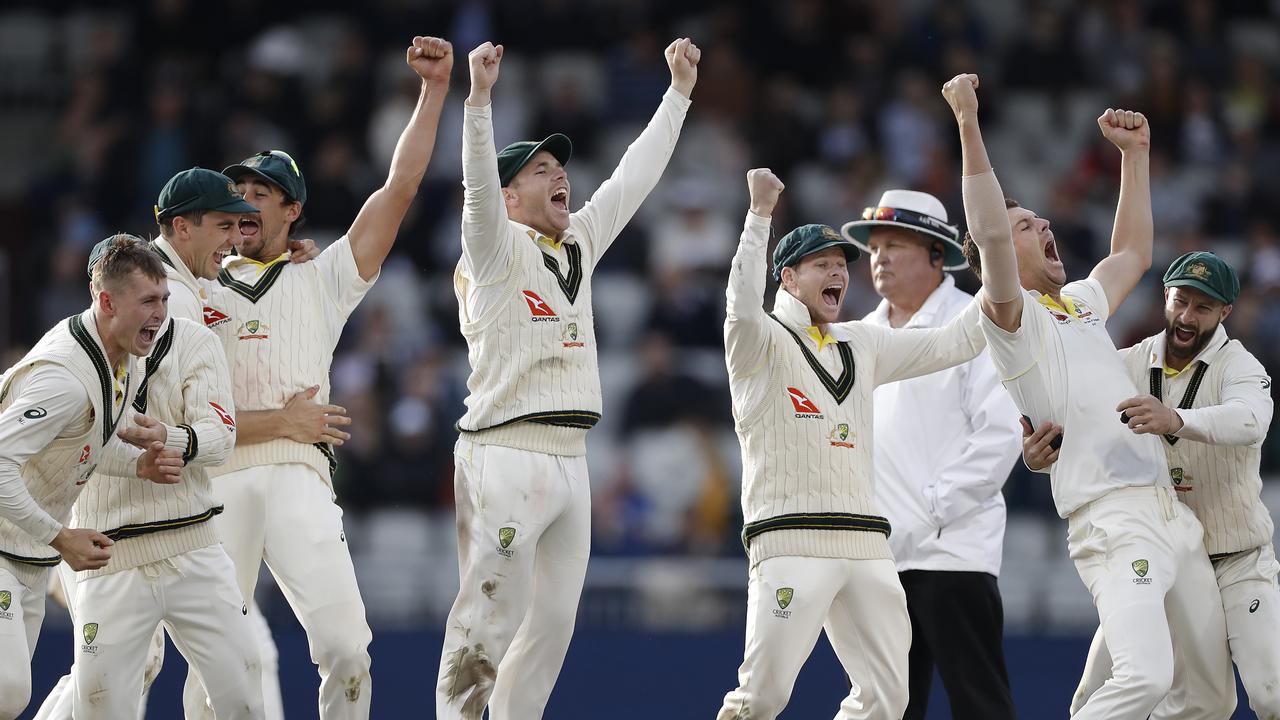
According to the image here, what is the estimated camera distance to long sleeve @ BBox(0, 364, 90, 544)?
6.05 metres

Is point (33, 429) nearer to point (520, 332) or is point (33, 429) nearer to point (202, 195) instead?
point (202, 195)

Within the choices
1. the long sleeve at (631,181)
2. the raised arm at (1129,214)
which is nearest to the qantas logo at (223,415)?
the long sleeve at (631,181)

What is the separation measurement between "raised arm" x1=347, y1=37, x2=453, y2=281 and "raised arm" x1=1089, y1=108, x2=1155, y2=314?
290 cm

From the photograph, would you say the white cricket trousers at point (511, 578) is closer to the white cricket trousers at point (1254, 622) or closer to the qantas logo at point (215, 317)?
the qantas logo at point (215, 317)

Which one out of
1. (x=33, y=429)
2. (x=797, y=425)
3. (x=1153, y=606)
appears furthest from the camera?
(x=797, y=425)

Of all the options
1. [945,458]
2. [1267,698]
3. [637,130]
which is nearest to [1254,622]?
[1267,698]

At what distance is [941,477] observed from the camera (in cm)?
784

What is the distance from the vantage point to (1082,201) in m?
14.6

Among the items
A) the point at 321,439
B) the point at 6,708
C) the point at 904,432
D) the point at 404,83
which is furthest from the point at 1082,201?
the point at 6,708

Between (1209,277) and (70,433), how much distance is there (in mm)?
4459

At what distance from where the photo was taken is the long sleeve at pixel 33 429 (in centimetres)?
605

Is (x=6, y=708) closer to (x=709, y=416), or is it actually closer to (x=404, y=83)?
(x=709, y=416)

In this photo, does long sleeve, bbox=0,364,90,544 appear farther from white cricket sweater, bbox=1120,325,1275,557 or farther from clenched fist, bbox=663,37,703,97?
white cricket sweater, bbox=1120,325,1275,557

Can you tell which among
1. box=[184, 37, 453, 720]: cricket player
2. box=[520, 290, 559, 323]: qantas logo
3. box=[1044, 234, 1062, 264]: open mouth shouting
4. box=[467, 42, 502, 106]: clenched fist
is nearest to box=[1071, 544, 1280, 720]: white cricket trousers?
box=[1044, 234, 1062, 264]: open mouth shouting
